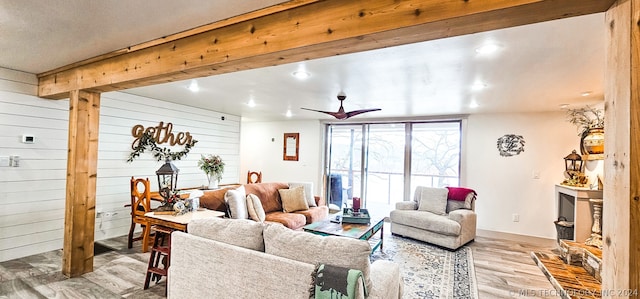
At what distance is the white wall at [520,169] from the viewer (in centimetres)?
491

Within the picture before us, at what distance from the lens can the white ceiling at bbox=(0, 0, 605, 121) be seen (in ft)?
6.11

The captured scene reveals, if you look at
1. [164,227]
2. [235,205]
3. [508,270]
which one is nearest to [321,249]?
[164,227]

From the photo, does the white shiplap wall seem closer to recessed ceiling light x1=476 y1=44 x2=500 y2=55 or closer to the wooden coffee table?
the wooden coffee table

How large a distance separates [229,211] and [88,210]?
147cm

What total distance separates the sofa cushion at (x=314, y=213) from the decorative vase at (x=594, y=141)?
13.1ft

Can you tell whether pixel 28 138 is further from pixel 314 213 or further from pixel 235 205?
pixel 314 213

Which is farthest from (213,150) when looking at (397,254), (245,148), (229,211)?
(397,254)

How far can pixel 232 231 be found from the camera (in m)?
2.00

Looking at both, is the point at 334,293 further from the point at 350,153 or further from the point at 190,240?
the point at 350,153

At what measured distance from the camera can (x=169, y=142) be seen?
512cm

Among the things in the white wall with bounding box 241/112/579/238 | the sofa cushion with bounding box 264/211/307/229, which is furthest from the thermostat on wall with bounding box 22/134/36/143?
the white wall with bounding box 241/112/579/238

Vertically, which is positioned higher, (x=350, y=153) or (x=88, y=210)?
(x=350, y=153)

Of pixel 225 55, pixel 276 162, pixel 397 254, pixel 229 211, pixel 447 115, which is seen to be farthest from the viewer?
pixel 276 162

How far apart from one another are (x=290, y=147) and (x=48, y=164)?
4481 mm
